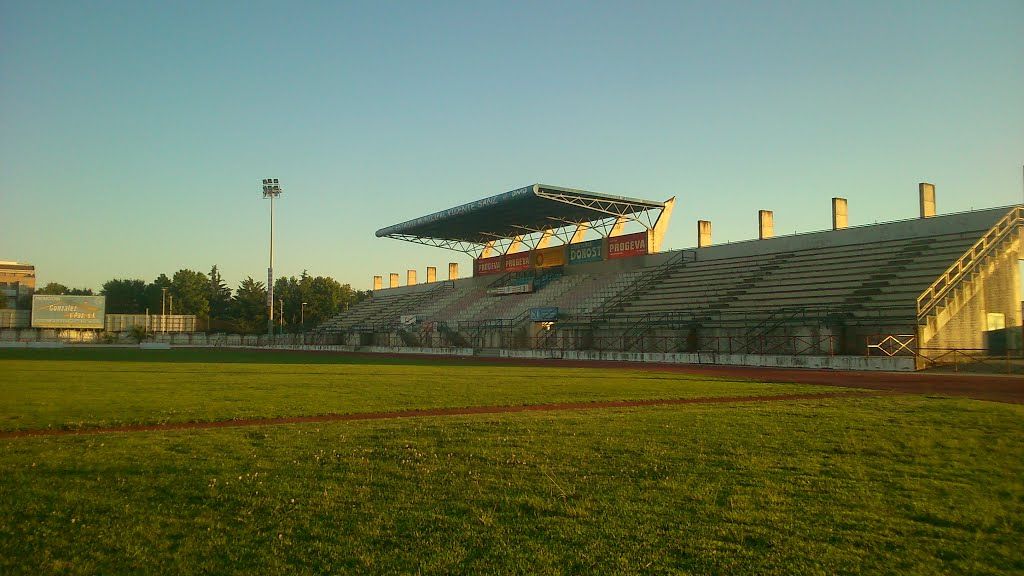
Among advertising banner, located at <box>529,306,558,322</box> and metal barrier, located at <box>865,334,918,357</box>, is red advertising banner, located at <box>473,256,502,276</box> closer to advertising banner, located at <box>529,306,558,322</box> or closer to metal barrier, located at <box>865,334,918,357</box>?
advertising banner, located at <box>529,306,558,322</box>

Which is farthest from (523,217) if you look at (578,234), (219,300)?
(219,300)

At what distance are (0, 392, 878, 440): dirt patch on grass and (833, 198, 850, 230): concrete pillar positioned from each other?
33.3 metres

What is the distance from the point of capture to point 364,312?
298ft

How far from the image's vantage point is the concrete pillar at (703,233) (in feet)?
191

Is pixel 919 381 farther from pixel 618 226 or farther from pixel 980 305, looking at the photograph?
pixel 618 226

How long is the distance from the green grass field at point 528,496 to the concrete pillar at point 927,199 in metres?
36.9

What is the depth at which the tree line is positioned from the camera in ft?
370

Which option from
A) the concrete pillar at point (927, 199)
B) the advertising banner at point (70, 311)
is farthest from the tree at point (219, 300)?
the concrete pillar at point (927, 199)

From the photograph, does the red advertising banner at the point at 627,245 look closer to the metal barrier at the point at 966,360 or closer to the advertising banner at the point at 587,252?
the advertising banner at the point at 587,252

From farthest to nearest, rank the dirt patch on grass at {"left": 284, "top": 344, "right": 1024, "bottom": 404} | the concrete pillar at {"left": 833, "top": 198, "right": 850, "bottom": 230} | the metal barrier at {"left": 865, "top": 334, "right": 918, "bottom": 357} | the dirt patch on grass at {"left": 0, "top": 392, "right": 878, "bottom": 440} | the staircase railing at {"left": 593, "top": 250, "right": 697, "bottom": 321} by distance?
A: the staircase railing at {"left": 593, "top": 250, "right": 697, "bottom": 321} < the concrete pillar at {"left": 833, "top": 198, "right": 850, "bottom": 230} < the metal barrier at {"left": 865, "top": 334, "right": 918, "bottom": 357} < the dirt patch on grass at {"left": 284, "top": 344, "right": 1024, "bottom": 404} < the dirt patch on grass at {"left": 0, "top": 392, "right": 878, "bottom": 440}

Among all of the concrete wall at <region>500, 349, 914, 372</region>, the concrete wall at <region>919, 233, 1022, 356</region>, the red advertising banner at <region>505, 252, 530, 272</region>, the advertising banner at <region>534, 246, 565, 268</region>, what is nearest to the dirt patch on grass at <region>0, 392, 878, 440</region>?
the concrete wall at <region>500, 349, 914, 372</region>

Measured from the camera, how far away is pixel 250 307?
11225 centimetres

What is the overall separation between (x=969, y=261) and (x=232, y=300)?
4397 inches

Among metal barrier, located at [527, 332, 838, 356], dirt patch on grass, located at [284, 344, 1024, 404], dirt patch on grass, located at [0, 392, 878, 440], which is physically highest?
metal barrier, located at [527, 332, 838, 356]
